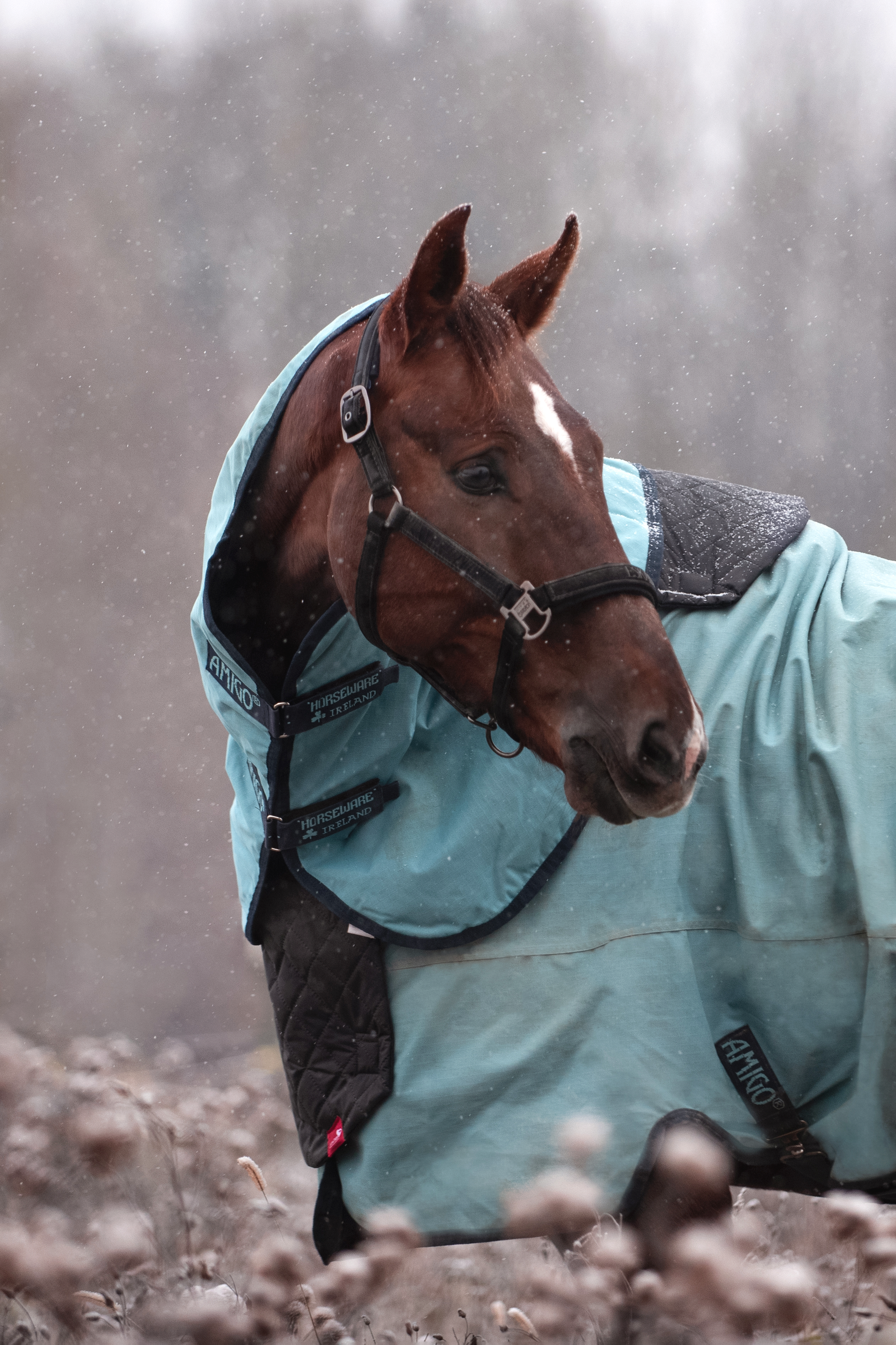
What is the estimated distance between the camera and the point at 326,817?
1.15m

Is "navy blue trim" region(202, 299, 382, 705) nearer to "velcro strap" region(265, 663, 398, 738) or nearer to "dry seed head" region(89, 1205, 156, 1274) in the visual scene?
"velcro strap" region(265, 663, 398, 738)

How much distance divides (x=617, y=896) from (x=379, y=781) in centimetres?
32

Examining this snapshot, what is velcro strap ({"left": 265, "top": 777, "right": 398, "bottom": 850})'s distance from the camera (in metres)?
1.14

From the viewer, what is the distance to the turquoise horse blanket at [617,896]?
3.40 feet

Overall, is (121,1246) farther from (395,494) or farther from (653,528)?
(653,528)

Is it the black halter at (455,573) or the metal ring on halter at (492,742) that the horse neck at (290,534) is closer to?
the black halter at (455,573)

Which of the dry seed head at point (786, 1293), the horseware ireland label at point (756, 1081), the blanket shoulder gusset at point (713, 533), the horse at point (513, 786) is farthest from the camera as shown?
the blanket shoulder gusset at point (713, 533)

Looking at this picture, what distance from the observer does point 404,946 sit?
3.71ft

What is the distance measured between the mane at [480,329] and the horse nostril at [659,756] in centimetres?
39

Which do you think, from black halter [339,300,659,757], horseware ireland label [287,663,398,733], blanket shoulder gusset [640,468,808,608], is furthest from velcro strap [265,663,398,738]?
blanket shoulder gusset [640,468,808,608]

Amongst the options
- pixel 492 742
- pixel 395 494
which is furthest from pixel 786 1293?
pixel 395 494

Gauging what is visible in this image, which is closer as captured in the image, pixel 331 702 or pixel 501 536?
pixel 501 536

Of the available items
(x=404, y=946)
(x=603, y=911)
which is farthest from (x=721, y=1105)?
(x=404, y=946)

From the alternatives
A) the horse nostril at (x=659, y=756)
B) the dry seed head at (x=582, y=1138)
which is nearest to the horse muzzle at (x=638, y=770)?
the horse nostril at (x=659, y=756)
